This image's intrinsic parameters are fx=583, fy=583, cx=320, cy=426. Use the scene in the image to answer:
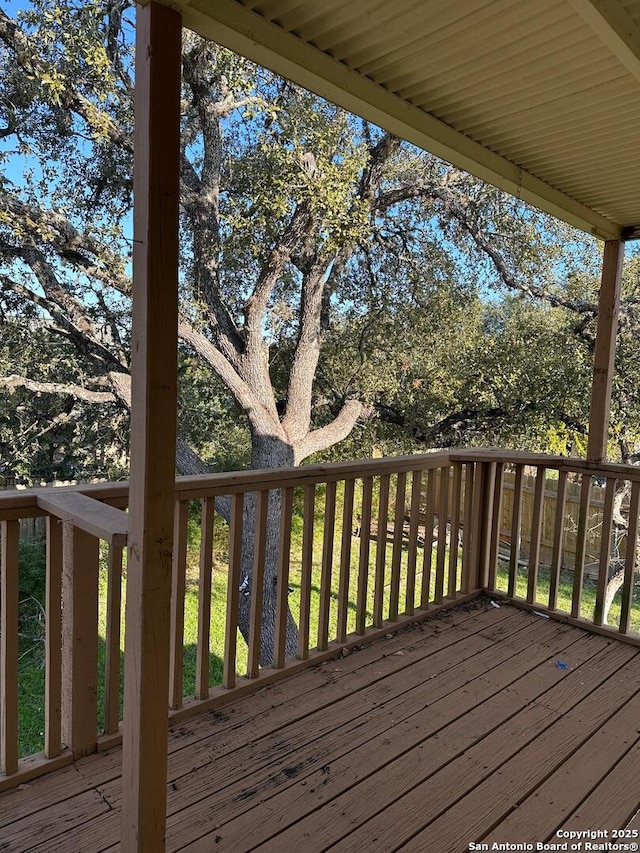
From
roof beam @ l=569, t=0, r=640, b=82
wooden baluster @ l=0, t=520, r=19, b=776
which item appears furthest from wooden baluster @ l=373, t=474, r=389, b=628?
roof beam @ l=569, t=0, r=640, b=82

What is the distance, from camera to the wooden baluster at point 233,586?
2.30m

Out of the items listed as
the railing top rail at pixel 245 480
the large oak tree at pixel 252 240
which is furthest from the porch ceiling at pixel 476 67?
the large oak tree at pixel 252 240

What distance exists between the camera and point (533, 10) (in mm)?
1603

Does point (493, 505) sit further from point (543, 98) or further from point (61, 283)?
point (61, 283)

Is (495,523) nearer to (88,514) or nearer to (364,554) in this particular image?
(364,554)

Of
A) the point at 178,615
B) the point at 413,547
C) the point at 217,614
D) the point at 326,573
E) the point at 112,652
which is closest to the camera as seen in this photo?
the point at 112,652

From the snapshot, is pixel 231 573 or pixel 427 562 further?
pixel 427 562

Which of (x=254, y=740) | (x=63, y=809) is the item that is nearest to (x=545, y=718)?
(x=254, y=740)

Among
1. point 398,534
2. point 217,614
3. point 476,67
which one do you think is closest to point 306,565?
point 398,534

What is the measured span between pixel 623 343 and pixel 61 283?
748cm

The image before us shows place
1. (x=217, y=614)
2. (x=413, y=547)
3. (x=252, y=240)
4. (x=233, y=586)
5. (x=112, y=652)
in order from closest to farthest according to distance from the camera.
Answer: (x=112, y=652) < (x=233, y=586) < (x=413, y=547) < (x=252, y=240) < (x=217, y=614)

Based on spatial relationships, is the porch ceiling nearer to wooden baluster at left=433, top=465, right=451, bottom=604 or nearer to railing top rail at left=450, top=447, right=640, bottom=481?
railing top rail at left=450, top=447, right=640, bottom=481

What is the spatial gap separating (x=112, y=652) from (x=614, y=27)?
8.04 ft

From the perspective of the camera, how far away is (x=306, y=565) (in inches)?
102
